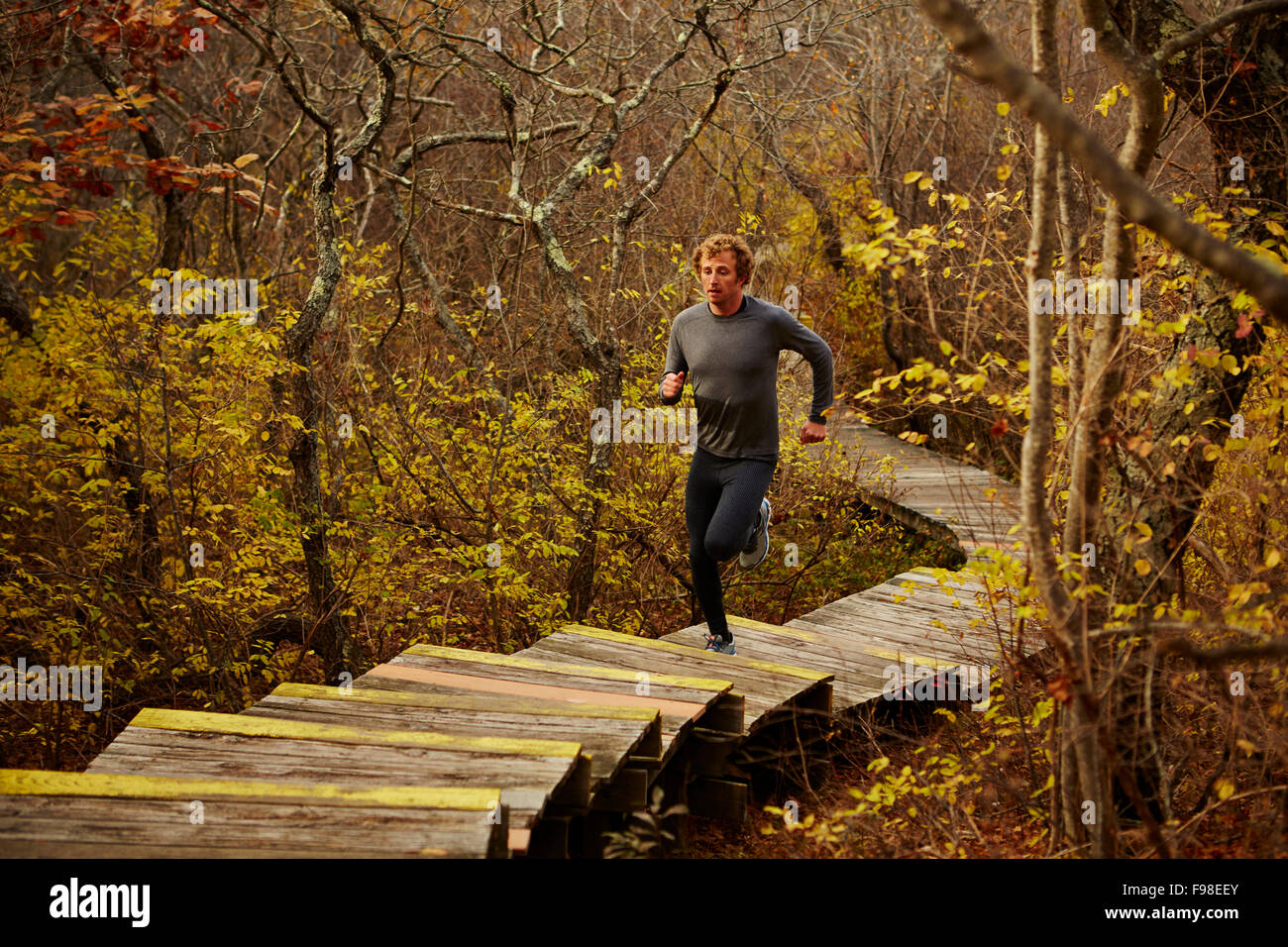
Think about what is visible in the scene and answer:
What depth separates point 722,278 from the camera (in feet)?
17.1

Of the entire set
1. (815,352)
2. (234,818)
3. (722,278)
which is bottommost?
(234,818)

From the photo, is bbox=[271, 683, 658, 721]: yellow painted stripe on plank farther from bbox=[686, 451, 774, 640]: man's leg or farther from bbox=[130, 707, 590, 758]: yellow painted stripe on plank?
bbox=[686, 451, 774, 640]: man's leg

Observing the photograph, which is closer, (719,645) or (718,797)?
(718,797)

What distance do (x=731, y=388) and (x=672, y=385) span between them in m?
0.28

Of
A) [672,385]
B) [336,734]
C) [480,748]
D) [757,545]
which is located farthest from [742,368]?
[336,734]

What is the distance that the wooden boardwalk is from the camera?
9.27 ft

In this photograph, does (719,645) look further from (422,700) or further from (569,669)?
(422,700)

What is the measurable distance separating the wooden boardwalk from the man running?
0.74m

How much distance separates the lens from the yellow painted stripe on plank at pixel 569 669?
4965 mm

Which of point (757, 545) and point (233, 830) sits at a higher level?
→ point (757, 545)

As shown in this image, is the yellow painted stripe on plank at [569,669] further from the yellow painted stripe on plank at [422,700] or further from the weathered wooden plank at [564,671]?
the yellow painted stripe on plank at [422,700]

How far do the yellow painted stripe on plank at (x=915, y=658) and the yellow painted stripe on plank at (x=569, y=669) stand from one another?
159 centimetres

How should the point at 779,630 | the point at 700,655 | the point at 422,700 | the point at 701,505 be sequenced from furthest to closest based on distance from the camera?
the point at 779,630
the point at 700,655
the point at 701,505
the point at 422,700

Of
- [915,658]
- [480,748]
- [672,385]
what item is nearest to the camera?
[480,748]
